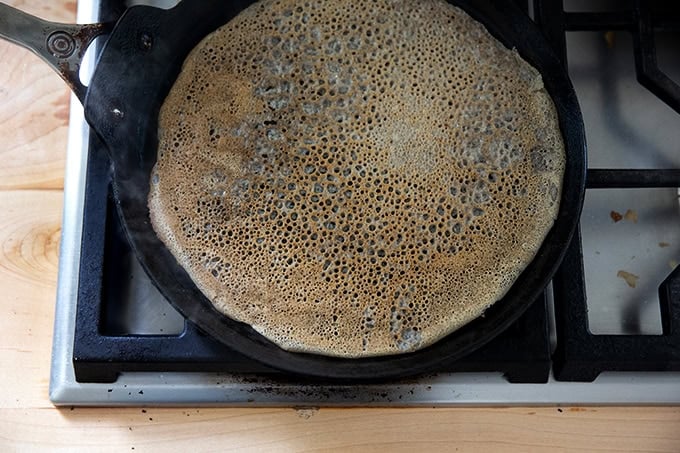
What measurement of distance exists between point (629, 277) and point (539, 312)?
12 centimetres

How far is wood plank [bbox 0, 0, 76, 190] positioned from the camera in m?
0.75

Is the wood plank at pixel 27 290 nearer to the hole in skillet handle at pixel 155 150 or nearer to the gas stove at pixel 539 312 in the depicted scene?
the gas stove at pixel 539 312

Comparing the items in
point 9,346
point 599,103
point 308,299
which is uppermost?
point 599,103

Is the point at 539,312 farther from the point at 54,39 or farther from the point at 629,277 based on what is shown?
the point at 54,39

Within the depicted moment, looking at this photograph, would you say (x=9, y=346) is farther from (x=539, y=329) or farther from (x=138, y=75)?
(x=539, y=329)

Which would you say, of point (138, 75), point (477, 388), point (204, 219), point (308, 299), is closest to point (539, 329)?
point (477, 388)

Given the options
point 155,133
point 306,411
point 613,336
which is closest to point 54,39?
point 155,133

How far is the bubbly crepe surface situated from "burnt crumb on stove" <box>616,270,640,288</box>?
14 cm

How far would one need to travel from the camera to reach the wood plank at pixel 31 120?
75cm

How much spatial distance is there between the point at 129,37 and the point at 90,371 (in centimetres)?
29

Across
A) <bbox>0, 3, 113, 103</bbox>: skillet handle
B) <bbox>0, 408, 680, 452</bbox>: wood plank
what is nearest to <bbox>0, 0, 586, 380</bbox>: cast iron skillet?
<bbox>0, 3, 113, 103</bbox>: skillet handle

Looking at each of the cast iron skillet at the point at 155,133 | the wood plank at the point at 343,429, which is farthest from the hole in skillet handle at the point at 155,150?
the wood plank at the point at 343,429

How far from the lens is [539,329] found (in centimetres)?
66

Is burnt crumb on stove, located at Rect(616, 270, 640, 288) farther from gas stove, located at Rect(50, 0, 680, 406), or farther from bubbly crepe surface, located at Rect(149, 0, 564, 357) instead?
bubbly crepe surface, located at Rect(149, 0, 564, 357)
